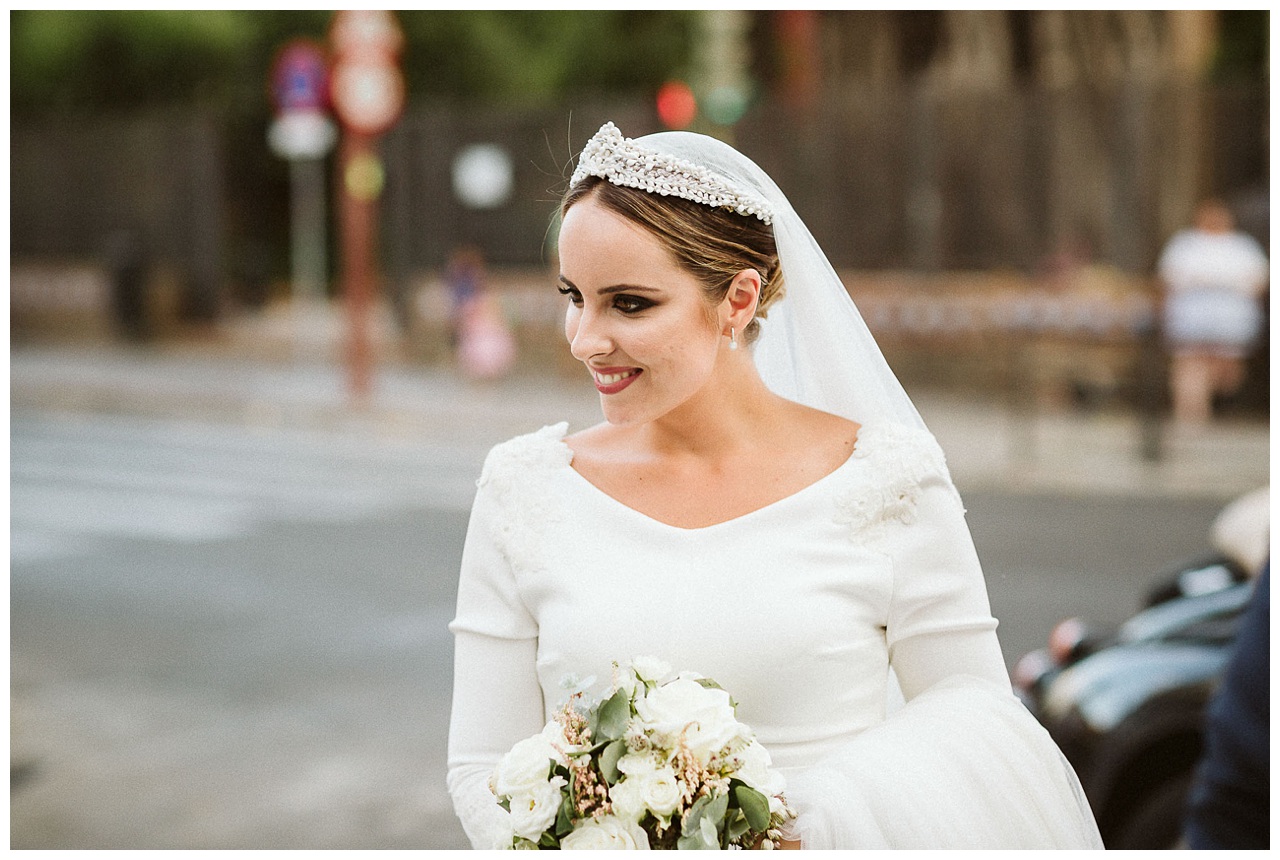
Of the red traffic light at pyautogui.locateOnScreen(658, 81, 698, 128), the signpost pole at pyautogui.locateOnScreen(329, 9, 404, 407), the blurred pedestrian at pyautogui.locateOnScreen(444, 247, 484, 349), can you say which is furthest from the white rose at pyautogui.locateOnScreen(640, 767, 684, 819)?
the blurred pedestrian at pyautogui.locateOnScreen(444, 247, 484, 349)

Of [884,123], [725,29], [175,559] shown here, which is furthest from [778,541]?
[725,29]

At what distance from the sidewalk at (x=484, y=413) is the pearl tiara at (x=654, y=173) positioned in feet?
29.8

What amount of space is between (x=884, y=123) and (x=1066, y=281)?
108 inches

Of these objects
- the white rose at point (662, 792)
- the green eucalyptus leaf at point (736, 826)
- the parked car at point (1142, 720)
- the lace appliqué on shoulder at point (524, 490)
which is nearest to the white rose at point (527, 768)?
the white rose at point (662, 792)

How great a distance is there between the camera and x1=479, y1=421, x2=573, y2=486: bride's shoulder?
7.57 ft

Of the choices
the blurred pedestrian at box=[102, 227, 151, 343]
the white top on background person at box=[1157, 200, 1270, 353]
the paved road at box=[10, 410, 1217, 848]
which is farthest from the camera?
the blurred pedestrian at box=[102, 227, 151, 343]

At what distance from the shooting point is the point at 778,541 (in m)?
2.17

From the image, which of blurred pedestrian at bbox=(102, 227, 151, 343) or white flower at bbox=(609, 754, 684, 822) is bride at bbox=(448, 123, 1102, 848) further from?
blurred pedestrian at bbox=(102, 227, 151, 343)

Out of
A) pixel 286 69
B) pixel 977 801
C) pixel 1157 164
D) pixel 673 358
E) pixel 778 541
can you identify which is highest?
pixel 286 69

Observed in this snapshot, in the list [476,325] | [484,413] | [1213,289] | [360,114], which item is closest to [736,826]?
[1213,289]

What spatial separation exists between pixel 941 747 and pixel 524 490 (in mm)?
717

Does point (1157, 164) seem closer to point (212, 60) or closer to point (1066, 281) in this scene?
point (1066, 281)

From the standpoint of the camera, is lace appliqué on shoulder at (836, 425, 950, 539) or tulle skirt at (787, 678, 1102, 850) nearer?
tulle skirt at (787, 678, 1102, 850)

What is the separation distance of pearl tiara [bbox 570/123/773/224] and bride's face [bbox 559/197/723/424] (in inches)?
2.5
